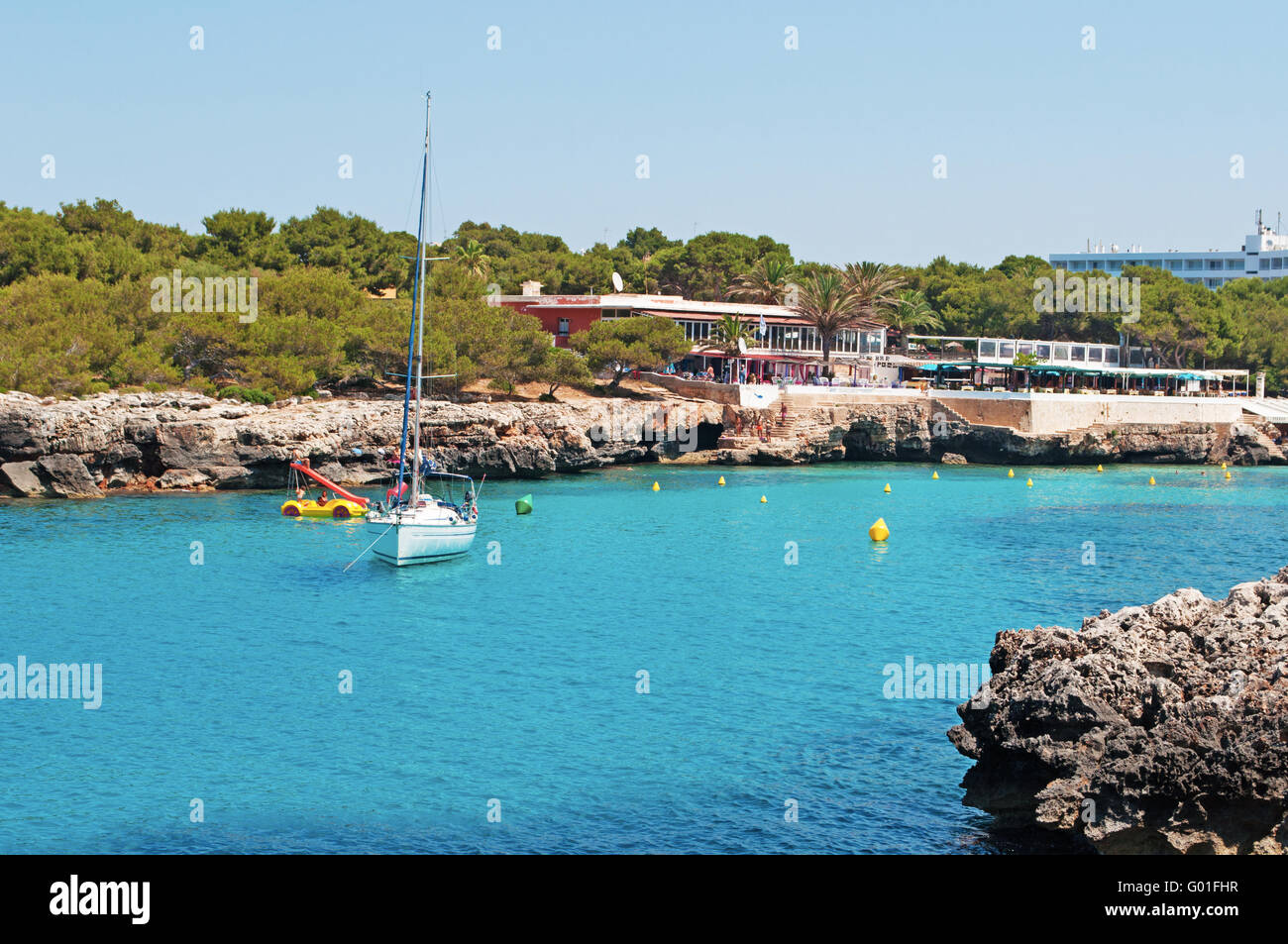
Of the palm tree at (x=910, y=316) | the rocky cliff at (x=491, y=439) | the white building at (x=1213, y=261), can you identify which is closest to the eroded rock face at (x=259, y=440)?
the rocky cliff at (x=491, y=439)

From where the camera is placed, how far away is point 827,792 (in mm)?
20500

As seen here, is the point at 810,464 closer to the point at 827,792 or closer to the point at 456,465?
the point at 456,465

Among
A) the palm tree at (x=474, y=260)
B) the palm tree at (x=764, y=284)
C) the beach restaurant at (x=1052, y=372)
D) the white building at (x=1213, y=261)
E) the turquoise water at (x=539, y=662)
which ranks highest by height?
the white building at (x=1213, y=261)

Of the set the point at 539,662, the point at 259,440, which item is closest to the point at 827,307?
the point at 259,440

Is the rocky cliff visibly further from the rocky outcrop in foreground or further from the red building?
the rocky outcrop in foreground

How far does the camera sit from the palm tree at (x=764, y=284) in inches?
3858

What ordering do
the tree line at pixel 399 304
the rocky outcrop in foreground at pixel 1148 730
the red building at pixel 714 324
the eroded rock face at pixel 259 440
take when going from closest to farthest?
the rocky outcrop in foreground at pixel 1148 730 < the eroded rock face at pixel 259 440 < the tree line at pixel 399 304 < the red building at pixel 714 324

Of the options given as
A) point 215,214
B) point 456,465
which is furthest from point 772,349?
point 215,214

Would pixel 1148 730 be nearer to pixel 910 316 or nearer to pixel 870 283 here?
pixel 870 283

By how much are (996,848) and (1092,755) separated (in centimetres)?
206

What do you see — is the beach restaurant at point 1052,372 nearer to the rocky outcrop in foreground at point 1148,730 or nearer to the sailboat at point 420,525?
the sailboat at point 420,525

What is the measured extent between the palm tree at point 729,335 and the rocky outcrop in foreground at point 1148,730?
63437 mm

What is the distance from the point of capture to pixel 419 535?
40.6m

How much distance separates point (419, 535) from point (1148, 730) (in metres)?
27.7
